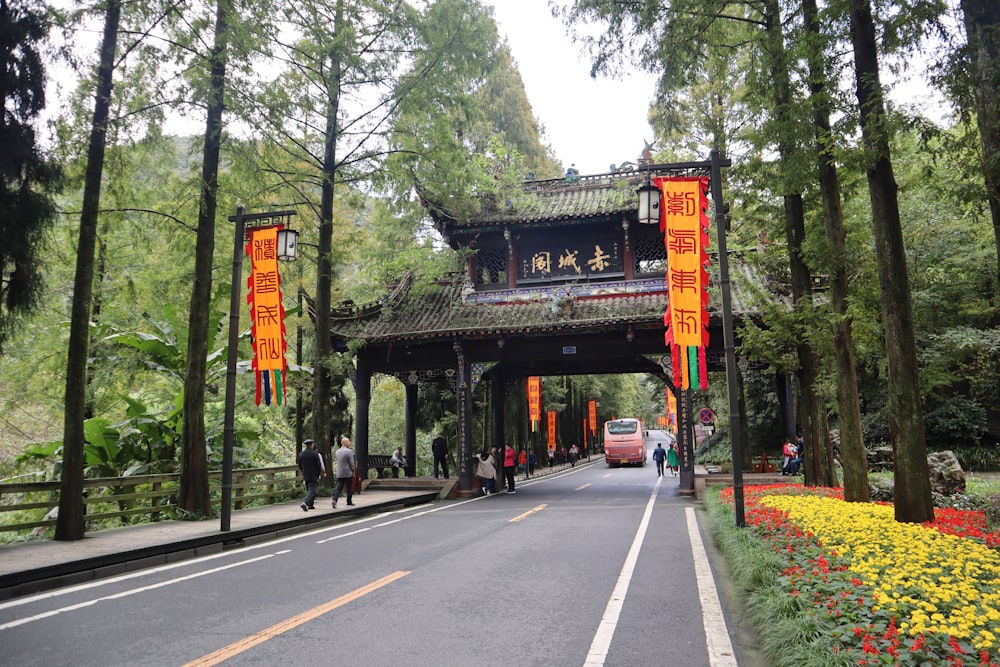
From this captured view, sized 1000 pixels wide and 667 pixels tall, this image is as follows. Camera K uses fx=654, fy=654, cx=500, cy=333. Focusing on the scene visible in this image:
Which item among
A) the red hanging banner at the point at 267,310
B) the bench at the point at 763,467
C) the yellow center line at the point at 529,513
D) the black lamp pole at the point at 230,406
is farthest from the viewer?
the bench at the point at 763,467

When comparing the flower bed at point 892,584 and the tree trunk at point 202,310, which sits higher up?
the tree trunk at point 202,310

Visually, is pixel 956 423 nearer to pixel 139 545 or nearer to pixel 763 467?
pixel 763 467

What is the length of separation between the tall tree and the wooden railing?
9.08ft

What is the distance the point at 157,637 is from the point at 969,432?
27.4 metres

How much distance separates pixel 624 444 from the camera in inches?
1677

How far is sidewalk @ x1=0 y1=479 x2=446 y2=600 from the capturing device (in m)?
7.45

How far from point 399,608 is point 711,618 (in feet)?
9.14

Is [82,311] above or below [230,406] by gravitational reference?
above

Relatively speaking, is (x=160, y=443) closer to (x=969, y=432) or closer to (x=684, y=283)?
(x=684, y=283)

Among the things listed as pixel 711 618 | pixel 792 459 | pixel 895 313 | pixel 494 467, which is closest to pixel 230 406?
pixel 711 618

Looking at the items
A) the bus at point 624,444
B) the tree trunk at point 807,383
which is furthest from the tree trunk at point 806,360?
the bus at point 624,444

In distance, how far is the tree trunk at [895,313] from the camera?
325 inches

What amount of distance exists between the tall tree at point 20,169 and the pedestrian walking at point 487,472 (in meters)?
13.5

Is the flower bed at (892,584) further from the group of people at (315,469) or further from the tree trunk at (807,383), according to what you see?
the group of people at (315,469)
